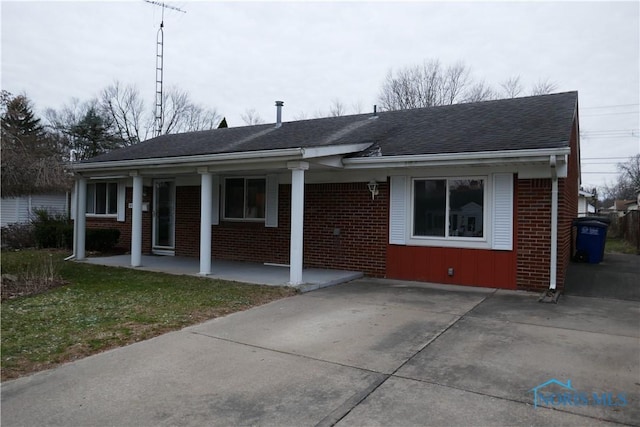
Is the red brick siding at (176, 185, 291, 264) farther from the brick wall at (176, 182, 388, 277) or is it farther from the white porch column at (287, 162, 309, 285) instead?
the white porch column at (287, 162, 309, 285)

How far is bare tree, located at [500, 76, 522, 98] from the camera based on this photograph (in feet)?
108

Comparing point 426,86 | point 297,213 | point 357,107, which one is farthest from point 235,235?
point 357,107

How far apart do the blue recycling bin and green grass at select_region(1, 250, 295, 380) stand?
29.3 feet

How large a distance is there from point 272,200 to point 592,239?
28.7 feet

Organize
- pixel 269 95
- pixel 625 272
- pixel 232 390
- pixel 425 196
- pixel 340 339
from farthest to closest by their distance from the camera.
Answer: pixel 269 95
pixel 625 272
pixel 425 196
pixel 340 339
pixel 232 390

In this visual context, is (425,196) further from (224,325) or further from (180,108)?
(180,108)

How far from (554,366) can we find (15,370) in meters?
5.14

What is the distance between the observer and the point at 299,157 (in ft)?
26.6

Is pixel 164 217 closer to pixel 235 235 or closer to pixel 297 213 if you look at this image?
pixel 235 235

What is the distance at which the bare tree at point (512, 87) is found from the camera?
3281 cm

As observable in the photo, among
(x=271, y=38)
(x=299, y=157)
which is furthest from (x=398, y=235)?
(x=271, y=38)

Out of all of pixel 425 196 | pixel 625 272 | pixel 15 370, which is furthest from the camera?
pixel 625 272

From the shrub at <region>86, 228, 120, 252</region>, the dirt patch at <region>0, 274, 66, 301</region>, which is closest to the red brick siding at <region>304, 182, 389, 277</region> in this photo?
the dirt patch at <region>0, 274, 66, 301</region>

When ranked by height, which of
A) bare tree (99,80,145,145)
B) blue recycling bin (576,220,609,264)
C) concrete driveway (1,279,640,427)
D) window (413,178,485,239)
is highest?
bare tree (99,80,145,145)
